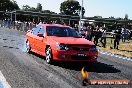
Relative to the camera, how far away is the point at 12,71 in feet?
32.7

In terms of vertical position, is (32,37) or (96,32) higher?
(32,37)

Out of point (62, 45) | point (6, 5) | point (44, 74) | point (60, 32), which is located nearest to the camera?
point (44, 74)

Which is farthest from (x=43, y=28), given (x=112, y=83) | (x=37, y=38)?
(x=112, y=83)

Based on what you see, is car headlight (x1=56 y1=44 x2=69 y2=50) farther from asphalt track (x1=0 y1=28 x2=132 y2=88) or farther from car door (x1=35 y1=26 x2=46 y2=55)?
car door (x1=35 y1=26 x2=46 y2=55)

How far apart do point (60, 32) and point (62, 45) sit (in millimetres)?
1731

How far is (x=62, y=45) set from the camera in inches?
455

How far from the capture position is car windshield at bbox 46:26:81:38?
13.1 meters

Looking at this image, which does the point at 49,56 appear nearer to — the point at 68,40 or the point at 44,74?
the point at 68,40

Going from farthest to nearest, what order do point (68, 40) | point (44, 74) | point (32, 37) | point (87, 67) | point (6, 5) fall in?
1. point (6, 5)
2. point (32, 37)
3. point (68, 40)
4. point (87, 67)
5. point (44, 74)

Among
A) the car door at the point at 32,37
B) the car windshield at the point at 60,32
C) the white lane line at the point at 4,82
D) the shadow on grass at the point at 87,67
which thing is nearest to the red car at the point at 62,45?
the car windshield at the point at 60,32

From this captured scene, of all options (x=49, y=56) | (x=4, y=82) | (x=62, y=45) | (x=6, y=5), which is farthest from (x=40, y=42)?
(x=6, y=5)

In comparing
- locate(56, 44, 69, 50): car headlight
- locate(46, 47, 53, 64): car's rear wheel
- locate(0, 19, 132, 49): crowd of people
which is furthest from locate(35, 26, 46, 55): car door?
locate(0, 19, 132, 49): crowd of people

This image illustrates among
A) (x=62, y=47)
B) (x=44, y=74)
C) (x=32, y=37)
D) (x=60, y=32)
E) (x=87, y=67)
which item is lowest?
(x=87, y=67)

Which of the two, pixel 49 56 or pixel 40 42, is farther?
pixel 40 42
